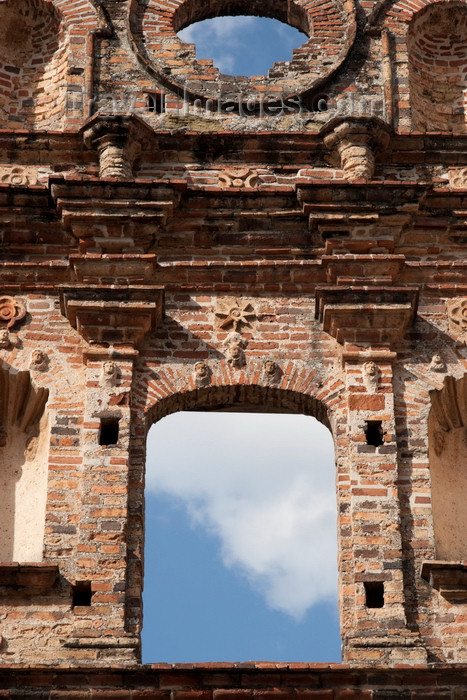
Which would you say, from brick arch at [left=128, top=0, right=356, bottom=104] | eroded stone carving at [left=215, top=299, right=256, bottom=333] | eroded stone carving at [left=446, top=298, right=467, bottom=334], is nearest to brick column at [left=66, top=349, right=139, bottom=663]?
eroded stone carving at [left=215, top=299, right=256, bottom=333]

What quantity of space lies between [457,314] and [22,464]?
425 cm

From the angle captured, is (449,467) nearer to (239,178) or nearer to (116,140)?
(239,178)

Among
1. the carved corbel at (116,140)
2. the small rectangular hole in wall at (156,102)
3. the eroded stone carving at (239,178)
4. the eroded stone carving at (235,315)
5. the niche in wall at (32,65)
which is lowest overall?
the eroded stone carving at (235,315)

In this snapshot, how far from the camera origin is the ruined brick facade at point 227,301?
16234 mm

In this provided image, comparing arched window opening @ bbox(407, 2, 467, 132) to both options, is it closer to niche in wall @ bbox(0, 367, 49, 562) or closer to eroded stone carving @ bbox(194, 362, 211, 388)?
eroded stone carving @ bbox(194, 362, 211, 388)

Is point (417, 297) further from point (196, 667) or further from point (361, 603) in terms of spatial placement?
point (196, 667)

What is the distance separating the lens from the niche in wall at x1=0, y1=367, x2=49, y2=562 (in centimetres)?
1719

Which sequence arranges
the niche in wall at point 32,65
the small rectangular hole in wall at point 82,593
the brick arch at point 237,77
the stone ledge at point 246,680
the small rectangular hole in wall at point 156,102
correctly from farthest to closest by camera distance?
the niche in wall at point 32,65, the brick arch at point 237,77, the small rectangular hole in wall at point 156,102, the small rectangular hole in wall at point 82,593, the stone ledge at point 246,680

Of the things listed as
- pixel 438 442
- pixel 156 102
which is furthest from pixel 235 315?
pixel 156 102

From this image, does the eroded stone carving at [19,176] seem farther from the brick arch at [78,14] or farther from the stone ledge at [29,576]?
the stone ledge at [29,576]

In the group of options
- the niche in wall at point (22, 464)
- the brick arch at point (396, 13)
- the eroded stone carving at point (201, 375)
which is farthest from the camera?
the brick arch at point (396, 13)

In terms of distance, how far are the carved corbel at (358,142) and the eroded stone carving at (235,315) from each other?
1857mm

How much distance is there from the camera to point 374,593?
16422 millimetres

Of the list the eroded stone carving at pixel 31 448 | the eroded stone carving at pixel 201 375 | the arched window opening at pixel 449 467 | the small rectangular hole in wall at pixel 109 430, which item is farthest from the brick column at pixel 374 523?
the eroded stone carving at pixel 31 448
